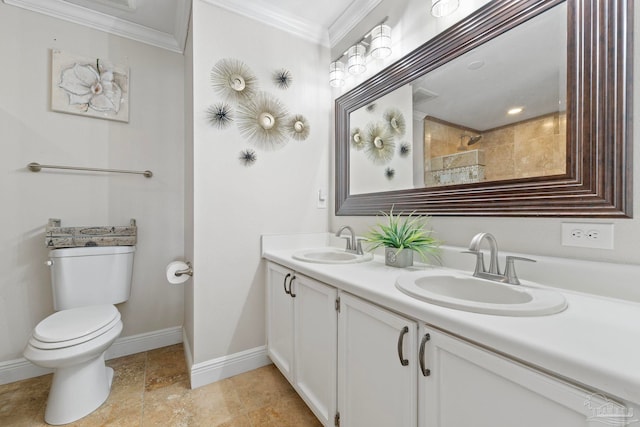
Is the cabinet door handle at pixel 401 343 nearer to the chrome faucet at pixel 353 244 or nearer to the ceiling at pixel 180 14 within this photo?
the chrome faucet at pixel 353 244

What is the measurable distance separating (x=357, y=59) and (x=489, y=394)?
1849mm

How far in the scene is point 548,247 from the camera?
96cm

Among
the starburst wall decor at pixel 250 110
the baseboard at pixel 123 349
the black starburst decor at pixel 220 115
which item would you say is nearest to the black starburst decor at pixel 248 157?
the starburst wall decor at pixel 250 110

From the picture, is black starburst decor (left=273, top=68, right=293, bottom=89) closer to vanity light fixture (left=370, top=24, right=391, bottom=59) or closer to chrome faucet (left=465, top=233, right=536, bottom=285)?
vanity light fixture (left=370, top=24, right=391, bottom=59)

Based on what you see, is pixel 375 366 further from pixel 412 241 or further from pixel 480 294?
pixel 412 241

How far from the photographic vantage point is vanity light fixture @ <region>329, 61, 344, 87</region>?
192 centimetres

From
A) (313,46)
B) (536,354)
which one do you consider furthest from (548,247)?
(313,46)

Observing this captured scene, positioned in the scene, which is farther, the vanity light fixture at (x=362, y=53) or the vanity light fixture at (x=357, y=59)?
the vanity light fixture at (x=357, y=59)

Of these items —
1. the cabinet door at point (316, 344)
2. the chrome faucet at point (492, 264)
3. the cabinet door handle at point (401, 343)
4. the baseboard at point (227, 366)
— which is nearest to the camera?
the cabinet door handle at point (401, 343)

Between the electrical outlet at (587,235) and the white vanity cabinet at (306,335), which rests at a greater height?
the electrical outlet at (587,235)

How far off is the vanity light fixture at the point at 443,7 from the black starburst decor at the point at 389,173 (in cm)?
79

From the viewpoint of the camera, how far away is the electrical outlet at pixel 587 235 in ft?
2.74

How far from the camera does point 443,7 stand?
4.10ft

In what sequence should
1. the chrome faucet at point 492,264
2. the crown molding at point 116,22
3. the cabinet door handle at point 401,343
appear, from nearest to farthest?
the cabinet door handle at point 401,343, the chrome faucet at point 492,264, the crown molding at point 116,22
